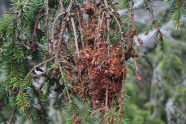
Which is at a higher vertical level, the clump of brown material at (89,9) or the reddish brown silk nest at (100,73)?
the clump of brown material at (89,9)

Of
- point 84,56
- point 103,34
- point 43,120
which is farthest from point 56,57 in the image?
point 43,120

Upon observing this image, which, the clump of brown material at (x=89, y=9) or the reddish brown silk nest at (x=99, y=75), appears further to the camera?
the clump of brown material at (x=89, y=9)

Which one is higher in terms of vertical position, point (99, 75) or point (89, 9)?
point (89, 9)

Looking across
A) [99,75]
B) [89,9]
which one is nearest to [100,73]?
[99,75]

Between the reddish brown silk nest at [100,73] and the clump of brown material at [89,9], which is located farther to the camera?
the clump of brown material at [89,9]

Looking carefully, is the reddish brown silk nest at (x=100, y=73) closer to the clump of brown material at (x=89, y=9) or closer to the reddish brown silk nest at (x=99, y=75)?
the reddish brown silk nest at (x=99, y=75)

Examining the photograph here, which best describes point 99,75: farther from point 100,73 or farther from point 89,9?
point 89,9

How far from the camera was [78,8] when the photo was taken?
0.96 meters

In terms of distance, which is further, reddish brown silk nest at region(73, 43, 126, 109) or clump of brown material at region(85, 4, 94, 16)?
clump of brown material at region(85, 4, 94, 16)

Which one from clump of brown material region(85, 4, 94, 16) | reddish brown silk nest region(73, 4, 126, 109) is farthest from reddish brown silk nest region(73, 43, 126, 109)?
clump of brown material region(85, 4, 94, 16)

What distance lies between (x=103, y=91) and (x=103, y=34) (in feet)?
0.87

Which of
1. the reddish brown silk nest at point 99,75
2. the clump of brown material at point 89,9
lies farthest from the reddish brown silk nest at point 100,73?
the clump of brown material at point 89,9

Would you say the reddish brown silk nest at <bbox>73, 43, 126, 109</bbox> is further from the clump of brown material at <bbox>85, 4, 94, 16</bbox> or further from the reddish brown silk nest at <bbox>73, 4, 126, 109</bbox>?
the clump of brown material at <bbox>85, 4, 94, 16</bbox>

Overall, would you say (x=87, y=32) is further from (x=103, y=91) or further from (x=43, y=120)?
(x=43, y=120)
